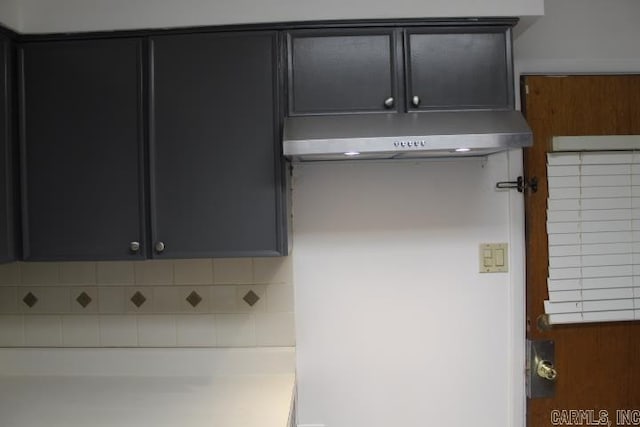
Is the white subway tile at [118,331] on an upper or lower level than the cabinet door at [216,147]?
lower

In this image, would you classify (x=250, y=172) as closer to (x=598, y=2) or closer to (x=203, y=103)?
(x=203, y=103)

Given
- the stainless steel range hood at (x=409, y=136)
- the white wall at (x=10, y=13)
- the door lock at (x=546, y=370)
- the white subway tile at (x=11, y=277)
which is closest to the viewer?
the stainless steel range hood at (x=409, y=136)

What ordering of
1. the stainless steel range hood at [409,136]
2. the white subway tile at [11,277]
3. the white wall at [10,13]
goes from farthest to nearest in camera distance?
1. the white subway tile at [11,277]
2. the white wall at [10,13]
3. the stainless steel range hood at [409,136]

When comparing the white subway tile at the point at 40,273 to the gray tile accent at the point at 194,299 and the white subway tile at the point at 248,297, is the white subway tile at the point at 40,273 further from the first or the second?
the white subway tile at the point at 248,297

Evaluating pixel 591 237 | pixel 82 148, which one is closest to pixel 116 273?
pixel 82 148

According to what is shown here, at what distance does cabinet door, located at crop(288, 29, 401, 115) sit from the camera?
4.66ft

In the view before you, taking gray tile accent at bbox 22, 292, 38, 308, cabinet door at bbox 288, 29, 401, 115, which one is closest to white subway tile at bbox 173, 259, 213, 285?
gray tile accent at bbox 22, 292, 38, 308

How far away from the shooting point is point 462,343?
1.73m

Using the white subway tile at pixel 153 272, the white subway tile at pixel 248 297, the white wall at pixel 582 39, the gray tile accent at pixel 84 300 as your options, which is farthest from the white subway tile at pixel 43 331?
the white wall at pixel 582 39

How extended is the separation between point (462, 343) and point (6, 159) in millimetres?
1964

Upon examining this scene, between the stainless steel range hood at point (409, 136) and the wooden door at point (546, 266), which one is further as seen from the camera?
the wooden door at point (546, 266)

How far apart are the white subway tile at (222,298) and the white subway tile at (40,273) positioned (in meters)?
0.71

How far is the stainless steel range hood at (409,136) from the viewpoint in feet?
4.17

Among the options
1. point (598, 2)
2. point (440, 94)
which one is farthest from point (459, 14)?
point (598, 2)
